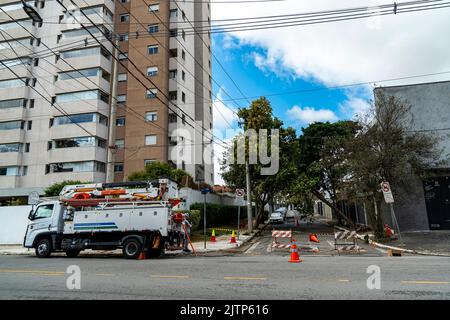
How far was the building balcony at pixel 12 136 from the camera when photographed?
37.4 m

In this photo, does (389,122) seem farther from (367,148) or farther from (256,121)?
(256,121)

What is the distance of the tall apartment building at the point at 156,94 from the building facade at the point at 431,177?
2102cm

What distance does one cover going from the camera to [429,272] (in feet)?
26.6

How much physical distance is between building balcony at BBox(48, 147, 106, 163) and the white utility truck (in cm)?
2052

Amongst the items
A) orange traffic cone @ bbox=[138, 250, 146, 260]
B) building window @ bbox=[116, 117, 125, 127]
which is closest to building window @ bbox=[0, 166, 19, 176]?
building window @ bbox=[116, 117, 125, 127]

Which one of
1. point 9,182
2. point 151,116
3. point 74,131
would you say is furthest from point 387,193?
point 9,182

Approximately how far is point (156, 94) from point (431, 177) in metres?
28.9

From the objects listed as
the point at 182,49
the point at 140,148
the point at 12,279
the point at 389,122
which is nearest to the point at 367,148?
the point at 389,122

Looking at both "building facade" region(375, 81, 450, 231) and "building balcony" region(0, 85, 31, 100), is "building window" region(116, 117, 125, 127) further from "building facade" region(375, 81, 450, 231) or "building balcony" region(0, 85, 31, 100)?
"building facade" region(375, 81, 450, 231)

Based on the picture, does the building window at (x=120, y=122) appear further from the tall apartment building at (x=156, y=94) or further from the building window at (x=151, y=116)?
the building window at (x=151, y=116)

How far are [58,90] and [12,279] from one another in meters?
33.1

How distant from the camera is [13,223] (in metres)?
21.5

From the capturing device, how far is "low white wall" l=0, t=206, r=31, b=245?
21141 mm

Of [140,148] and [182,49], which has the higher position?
[182,49]
